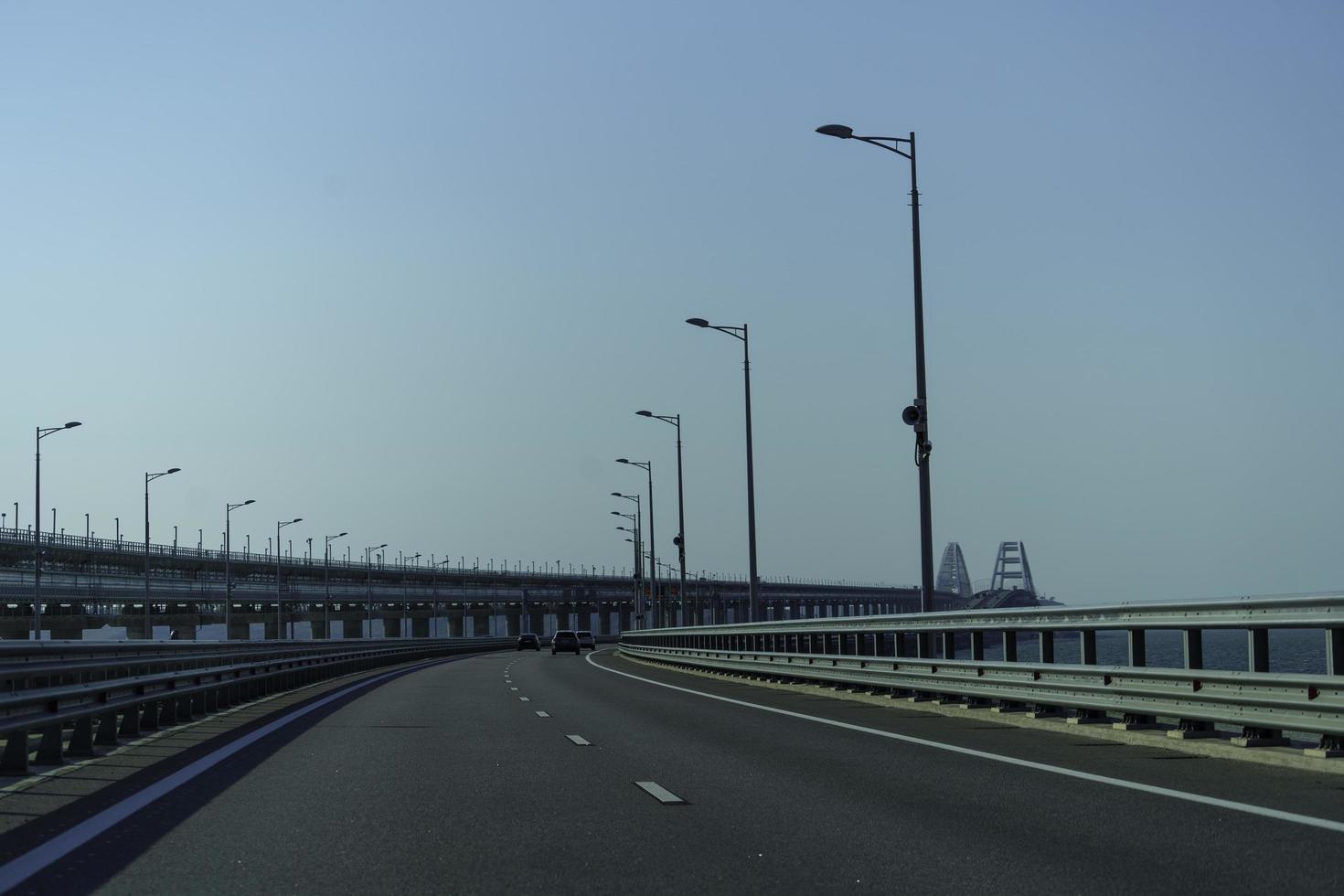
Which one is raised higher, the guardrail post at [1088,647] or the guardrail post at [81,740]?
the guardrail post at [1088,647]

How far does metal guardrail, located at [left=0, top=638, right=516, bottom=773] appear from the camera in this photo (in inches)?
515

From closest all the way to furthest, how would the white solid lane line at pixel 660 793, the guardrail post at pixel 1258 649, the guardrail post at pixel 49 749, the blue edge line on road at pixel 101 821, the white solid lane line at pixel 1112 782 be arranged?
1. the blue edge line on road at pixel 101 821
2. the white solid lane line at pixel 1112 782
3. the white solid lane line at pixel 660 793
4. the guardrail post at pixel 1258 649
5. the guardrail post at pixel 49 749

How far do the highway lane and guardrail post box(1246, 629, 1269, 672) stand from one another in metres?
0.81

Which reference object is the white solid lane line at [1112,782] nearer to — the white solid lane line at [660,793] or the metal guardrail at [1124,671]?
the metal guardrail at [1124,671]

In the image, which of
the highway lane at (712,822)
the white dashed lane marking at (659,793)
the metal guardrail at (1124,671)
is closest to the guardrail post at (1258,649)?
the metal guardrail at (1124,671)

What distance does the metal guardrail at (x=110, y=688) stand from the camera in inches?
515

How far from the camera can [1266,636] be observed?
12.6 m

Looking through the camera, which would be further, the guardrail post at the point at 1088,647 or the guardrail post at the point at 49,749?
the guardrail post at the point at 1088,647

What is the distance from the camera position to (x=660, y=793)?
1170cm

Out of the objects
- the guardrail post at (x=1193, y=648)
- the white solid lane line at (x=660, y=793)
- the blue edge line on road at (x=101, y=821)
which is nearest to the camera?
the blue edge line on road at (x=101, y=821)

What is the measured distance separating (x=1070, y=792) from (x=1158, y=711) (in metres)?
3.47

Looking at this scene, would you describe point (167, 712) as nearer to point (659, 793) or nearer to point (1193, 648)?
point (659, 793)

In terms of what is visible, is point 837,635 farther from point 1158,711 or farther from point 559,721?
point 1158,711

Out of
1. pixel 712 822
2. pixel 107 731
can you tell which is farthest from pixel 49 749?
pixel 712 822
